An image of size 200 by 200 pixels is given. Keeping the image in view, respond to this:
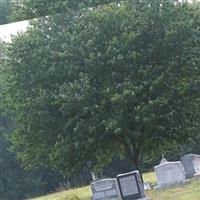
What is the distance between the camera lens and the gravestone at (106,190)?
16256 millimetres

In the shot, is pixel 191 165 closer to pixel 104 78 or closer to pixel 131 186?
pixel 104 78

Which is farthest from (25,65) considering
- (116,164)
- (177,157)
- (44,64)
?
(116,164)

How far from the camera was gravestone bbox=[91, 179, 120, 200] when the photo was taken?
16256 mm

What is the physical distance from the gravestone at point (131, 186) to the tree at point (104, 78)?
10.6ft

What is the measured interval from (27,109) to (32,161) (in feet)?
9.37

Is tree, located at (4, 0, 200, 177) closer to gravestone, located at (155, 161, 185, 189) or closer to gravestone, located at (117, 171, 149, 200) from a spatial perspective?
gravestone, located at (155, 161, 185, 189)

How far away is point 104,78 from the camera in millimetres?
18984

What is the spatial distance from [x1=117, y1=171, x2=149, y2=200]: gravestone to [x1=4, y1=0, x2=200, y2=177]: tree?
3.24 metres

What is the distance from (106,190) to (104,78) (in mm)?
4351

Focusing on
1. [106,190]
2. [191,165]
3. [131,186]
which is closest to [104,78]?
[106,190]

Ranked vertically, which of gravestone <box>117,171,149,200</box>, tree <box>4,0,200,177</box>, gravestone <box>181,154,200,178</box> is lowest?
gravestone <box>117,171,149,200</box>

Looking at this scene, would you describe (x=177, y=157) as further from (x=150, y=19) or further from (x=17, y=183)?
(x=150, y=19)

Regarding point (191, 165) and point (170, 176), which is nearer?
point (170, 176)

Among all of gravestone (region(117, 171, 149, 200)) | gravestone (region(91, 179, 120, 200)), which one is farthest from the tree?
gravestone (region(117, 171, 149, 200))
